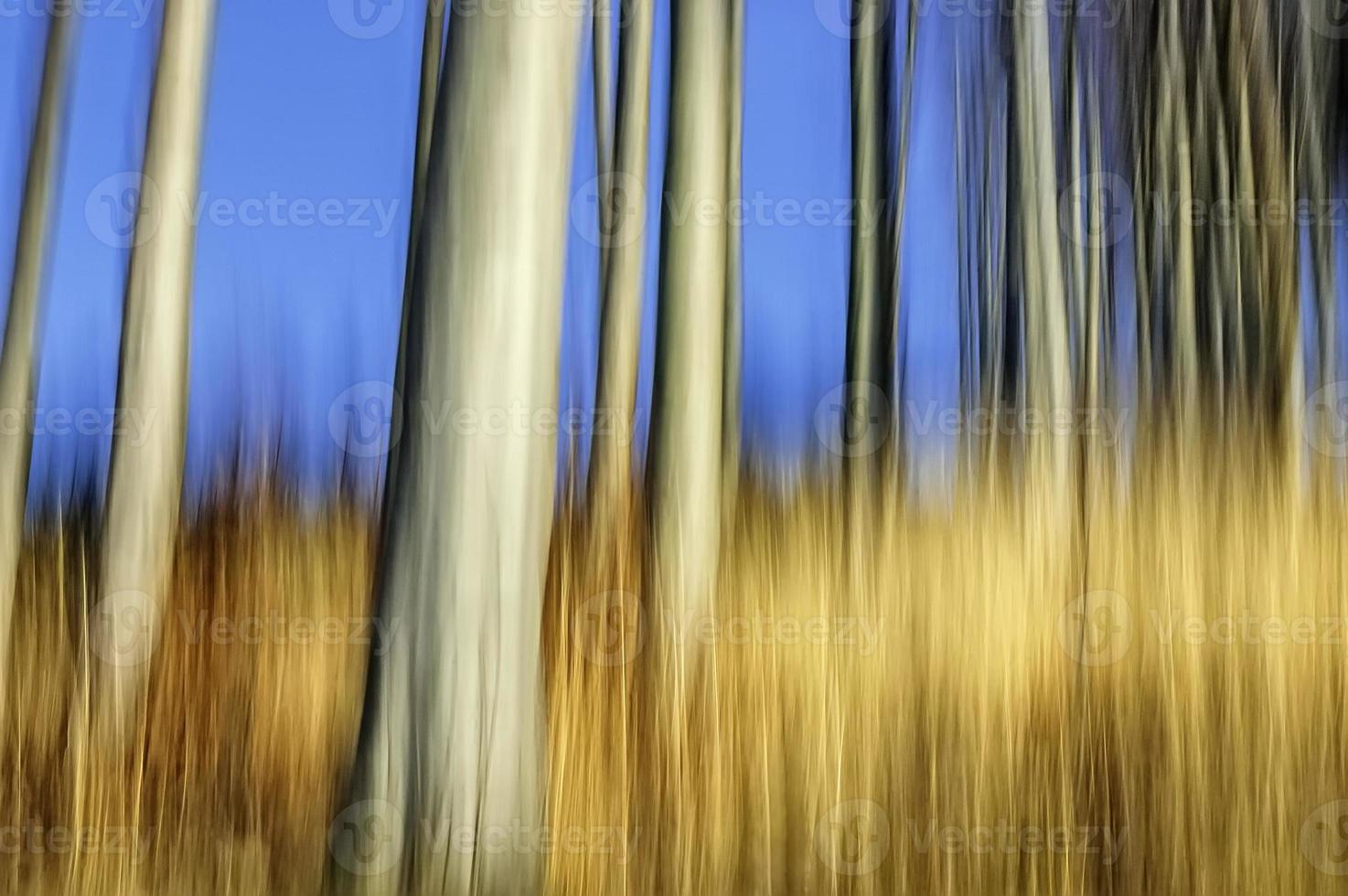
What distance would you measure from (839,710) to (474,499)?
68 cm

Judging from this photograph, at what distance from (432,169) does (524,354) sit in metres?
0.28

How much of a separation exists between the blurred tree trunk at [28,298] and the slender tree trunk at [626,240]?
1.07 metres

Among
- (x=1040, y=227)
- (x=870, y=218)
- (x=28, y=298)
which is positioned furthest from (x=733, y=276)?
(x=28, y=298)

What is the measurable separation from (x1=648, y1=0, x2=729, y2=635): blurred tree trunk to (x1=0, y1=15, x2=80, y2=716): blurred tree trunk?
125cm

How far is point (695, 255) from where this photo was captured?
2361 mm

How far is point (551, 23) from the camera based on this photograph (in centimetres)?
136

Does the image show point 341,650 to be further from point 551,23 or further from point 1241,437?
point 1241,437

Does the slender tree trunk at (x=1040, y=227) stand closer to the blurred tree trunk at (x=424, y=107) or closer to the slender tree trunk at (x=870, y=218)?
the slender tree trunk at (x=870, y=218)

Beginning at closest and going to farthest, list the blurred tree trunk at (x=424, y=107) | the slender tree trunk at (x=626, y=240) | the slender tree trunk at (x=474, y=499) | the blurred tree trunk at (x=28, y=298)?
the slender tree trunk at (x=474, y=499) → the blurred tree trunk at (x=424, y=107) → the blurred tree trunk at (x=28, y=298) → the slender tree trunk at (x=626, y=240)

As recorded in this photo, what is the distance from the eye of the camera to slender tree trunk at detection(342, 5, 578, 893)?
1262mm

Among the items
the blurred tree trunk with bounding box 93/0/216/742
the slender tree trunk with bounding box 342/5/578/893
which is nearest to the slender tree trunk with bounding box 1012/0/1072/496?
the slender tree trunk with bounding box 342/5/578/893

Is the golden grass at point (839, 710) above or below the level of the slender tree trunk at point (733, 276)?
below

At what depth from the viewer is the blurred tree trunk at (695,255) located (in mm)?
2322

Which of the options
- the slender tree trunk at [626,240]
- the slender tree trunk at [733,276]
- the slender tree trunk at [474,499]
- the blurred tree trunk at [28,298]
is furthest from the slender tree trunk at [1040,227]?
the blurred tree trunk at [28,298]
